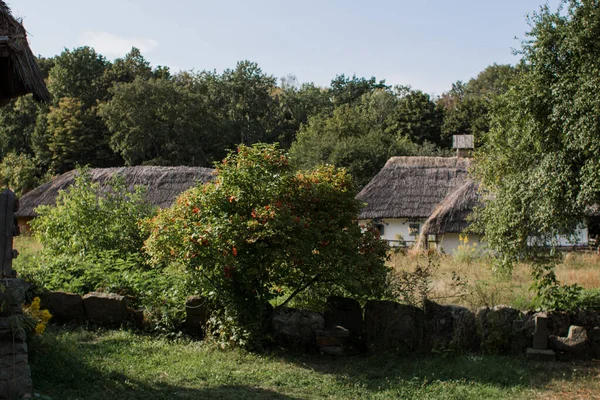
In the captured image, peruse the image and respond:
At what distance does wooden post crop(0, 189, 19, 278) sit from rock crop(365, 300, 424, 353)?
512 cm

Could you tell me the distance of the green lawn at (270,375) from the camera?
706 cm

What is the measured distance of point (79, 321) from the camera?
33.9 ft

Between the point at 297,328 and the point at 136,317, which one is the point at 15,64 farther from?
the point at 297,328

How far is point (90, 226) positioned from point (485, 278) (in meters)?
8.64

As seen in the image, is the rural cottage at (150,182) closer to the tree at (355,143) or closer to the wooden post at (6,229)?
the tree at (355,143)

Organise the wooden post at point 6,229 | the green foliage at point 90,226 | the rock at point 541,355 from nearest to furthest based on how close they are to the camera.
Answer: the wooden post at point 6,229, the rock at point 541,355, the green foliage at point 90,226

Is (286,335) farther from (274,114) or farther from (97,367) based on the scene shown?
(274,114)

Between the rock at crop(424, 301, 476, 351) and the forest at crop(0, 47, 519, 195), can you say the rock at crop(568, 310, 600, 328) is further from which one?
the forest at crop(0, 47, 519, 195)

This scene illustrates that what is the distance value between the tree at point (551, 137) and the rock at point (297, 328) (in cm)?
355

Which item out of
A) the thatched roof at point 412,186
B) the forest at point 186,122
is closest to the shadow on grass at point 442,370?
the thatched roof at point 412,186

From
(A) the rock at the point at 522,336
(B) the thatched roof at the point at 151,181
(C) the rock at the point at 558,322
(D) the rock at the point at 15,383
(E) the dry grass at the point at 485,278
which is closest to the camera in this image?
(D) the rock at the point at 15,383

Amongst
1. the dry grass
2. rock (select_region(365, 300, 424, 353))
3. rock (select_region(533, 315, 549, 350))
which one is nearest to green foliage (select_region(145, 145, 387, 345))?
rock (select_region(365, 300, 424, 353))

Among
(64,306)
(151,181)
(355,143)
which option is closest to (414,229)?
(355,143)

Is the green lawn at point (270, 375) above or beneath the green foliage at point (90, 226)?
beneath
